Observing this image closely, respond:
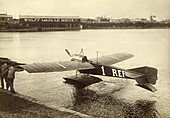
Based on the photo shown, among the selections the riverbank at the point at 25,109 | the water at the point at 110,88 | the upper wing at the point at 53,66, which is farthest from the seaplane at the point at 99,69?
the riverbank at the point at 25,109

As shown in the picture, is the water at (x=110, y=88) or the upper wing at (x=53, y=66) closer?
the water at (x=110, y=88)

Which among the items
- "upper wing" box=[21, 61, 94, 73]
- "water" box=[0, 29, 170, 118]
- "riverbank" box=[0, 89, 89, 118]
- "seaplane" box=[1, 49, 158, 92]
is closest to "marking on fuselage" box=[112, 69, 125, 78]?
"seaplane" box=[1, 49, 158, 92]

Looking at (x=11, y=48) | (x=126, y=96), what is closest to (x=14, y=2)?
(x=11, y=48)

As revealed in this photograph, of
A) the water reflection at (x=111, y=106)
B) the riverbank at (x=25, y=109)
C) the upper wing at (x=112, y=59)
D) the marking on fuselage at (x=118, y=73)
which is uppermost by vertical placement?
the upper wing at (x=112, y=59)

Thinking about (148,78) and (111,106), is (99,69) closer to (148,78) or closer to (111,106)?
(111,106)

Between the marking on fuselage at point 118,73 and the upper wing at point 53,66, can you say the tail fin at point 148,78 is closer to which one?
the marking on fuselage at point 118,73
